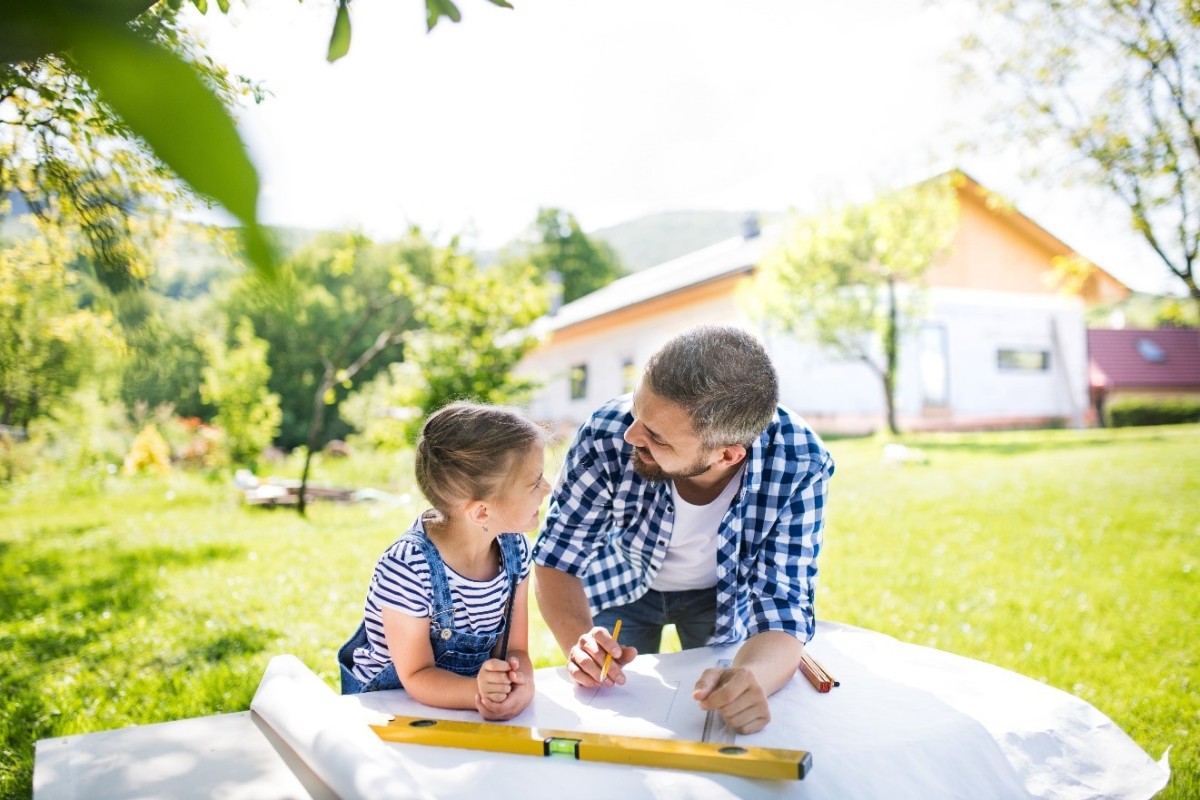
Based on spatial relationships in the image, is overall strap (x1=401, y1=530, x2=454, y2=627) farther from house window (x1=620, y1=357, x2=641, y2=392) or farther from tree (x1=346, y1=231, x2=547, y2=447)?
house window (x1=620, y1=357, x2=641, y2=392)

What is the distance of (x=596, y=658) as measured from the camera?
1.95m

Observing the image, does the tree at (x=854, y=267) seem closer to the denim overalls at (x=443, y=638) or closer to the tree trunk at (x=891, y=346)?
the tree trunk at (x=891, y=346)

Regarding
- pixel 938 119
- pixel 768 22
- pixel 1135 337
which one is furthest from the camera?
pixel 1135 337

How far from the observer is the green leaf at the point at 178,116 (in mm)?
352

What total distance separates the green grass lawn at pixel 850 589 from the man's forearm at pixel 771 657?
123 centimetres

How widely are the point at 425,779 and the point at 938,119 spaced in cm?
759

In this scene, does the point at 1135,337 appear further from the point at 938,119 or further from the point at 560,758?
the point at 560,758

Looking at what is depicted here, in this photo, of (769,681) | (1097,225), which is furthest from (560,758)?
(1097,225)

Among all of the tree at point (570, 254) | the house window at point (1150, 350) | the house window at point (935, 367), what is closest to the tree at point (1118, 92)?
the house window at point (935, 367)

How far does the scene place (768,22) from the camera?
122 cm

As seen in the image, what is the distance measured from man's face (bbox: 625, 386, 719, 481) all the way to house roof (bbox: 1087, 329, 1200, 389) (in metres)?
20.2

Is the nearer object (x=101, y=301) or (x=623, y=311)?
(x=101, y=301)

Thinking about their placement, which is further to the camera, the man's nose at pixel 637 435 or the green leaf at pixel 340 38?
the man's nose at pixel 637 435

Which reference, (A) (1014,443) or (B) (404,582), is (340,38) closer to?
(B) (404,582)
